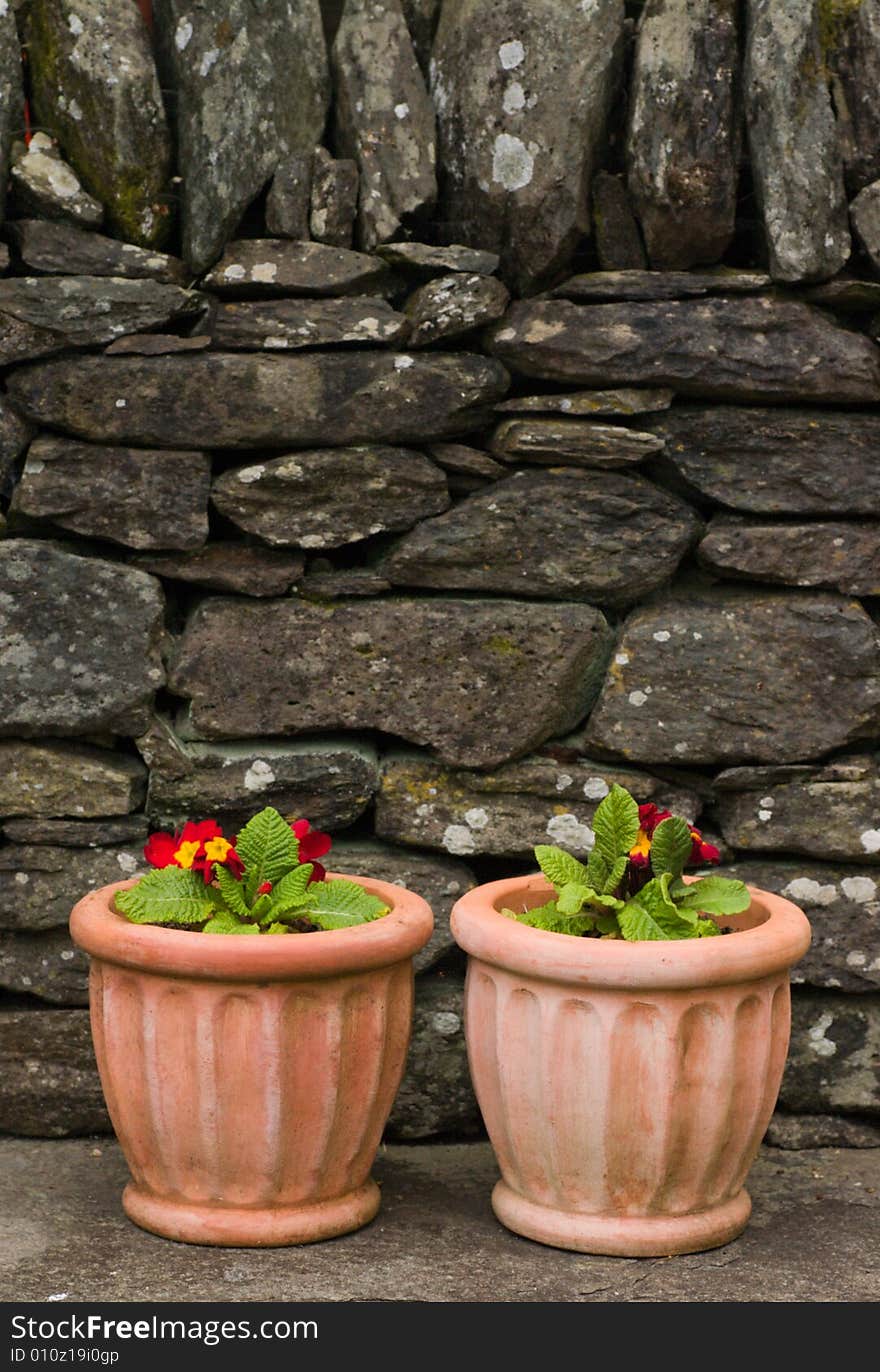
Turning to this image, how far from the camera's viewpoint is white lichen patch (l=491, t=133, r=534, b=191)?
3254 mm

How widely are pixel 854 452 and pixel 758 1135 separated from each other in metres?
1.50

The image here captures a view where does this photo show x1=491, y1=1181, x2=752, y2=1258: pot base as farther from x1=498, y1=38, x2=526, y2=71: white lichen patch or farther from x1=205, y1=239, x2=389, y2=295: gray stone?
x1=498, y1=38, x2=526, y2=71: white lichen patch

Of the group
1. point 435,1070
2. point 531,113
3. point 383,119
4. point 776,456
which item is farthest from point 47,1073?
point 531,113

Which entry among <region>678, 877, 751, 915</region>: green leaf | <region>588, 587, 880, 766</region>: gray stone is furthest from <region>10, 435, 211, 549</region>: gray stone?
<region>678, 877, 751, 915</region>: green leaf

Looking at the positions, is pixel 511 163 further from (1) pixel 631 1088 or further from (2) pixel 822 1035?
(2) pixel 822 1035

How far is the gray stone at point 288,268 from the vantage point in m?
3.25

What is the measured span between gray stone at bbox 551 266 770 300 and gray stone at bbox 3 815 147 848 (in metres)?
1.56

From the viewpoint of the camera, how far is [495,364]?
330 cm

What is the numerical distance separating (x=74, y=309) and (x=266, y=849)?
125 cm

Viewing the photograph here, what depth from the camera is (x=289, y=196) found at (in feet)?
10.7

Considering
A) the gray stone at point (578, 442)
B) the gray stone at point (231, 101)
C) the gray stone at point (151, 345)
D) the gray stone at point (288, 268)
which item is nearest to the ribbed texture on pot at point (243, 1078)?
the gray stone at point (578, 442)

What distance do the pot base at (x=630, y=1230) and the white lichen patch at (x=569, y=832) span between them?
2.67 ft

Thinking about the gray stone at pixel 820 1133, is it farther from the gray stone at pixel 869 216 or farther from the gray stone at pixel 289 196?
the gray stone at pixel 289 196

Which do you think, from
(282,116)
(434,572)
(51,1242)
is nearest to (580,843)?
(434,572)
